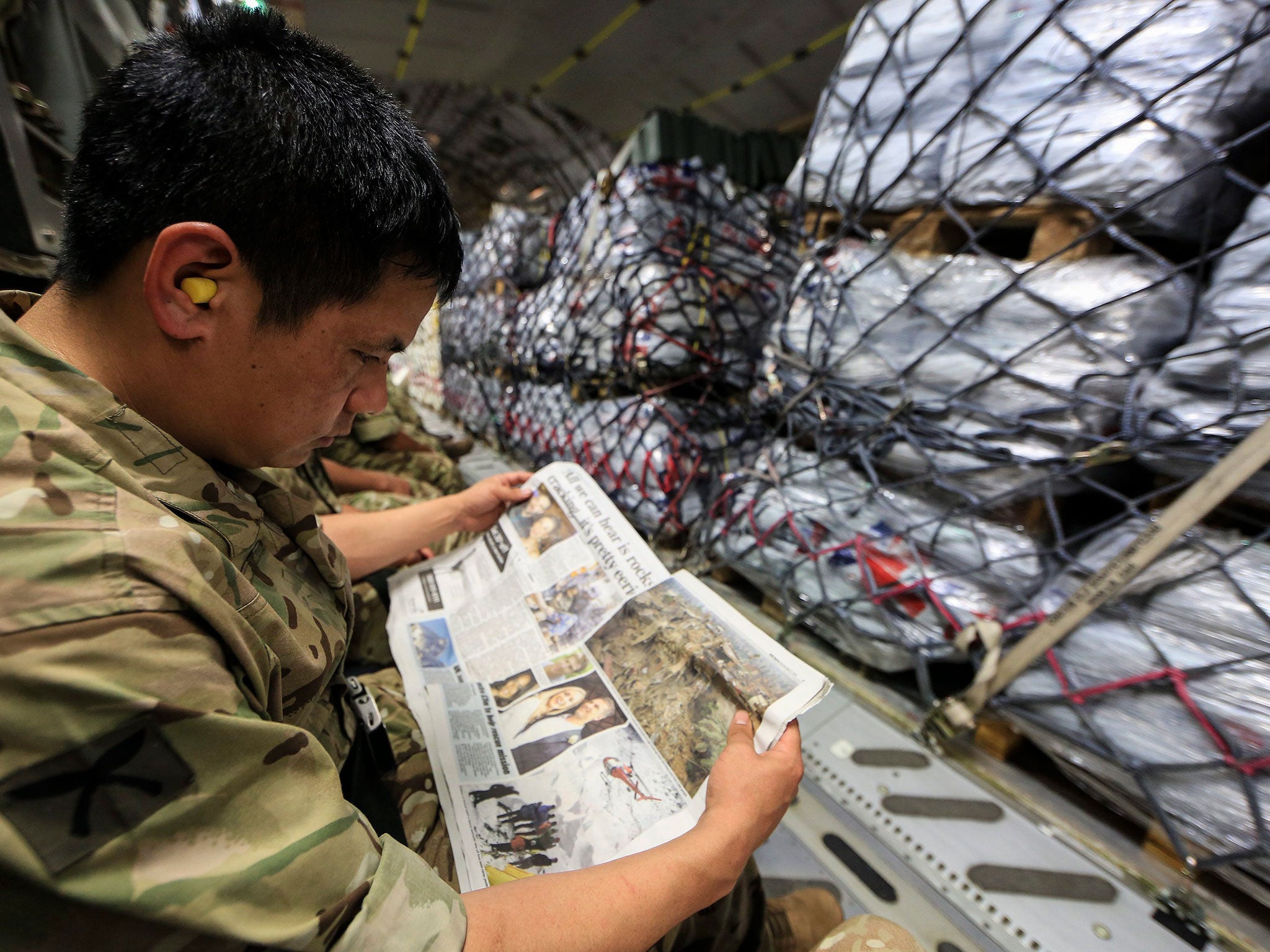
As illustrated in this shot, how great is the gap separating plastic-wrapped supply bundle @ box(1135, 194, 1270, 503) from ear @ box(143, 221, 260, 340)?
3.04 ft

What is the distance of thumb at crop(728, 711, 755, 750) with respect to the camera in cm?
46

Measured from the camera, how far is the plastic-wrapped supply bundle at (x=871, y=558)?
822mm

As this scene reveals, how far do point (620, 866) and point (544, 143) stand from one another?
4.42 metres

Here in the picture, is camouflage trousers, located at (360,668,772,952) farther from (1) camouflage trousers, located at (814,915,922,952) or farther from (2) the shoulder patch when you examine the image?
(2) the shoulder patch

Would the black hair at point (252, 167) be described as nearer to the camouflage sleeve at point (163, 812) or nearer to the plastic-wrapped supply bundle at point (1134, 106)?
the camouflage sleeve at point (163, 812)

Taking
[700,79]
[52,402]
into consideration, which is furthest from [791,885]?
[700,79]

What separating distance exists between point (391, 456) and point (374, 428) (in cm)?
14

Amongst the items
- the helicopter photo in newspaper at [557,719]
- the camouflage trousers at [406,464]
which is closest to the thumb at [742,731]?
the helicopter photo in newspaper at [557,719]

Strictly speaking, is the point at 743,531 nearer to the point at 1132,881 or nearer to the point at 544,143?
the point at 1132,881

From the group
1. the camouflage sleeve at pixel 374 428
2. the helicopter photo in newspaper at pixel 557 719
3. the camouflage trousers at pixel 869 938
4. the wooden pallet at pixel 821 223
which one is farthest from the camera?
the camouflage sleeve at pixel 374 428


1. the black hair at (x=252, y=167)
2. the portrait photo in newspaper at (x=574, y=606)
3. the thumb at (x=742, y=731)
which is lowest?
the portrait photo in newspaper at (x=574, y=606)

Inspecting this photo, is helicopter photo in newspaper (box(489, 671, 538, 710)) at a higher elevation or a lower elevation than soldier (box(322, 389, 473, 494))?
higher

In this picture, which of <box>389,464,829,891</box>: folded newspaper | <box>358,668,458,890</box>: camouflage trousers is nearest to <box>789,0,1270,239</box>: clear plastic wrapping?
<box>389,464,829,891</box>: folded newspaper

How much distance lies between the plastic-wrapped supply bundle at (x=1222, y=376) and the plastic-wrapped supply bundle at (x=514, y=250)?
5.70ft
